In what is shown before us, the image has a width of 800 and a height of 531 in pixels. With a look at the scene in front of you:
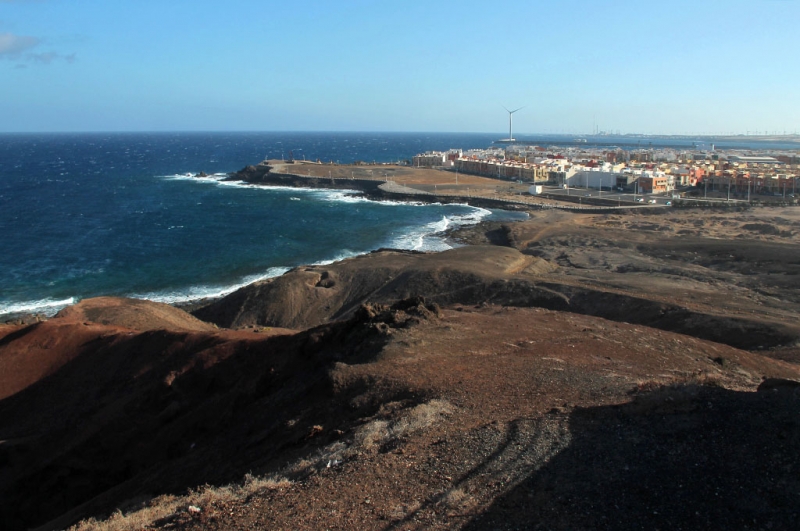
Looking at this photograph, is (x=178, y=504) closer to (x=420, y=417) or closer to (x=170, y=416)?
(x=420, y=417)

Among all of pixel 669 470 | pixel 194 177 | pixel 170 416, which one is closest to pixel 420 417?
pixel 669 470

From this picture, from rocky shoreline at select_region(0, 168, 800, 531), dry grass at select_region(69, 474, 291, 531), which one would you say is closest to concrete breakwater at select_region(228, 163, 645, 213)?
rocky shoreline at select_region(0, 168, 800, 531)

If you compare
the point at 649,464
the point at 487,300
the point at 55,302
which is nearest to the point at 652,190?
the point at 487,300

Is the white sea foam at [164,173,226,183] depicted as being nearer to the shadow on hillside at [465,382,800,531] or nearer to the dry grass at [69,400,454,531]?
the dry grass at [69,400,454,531]

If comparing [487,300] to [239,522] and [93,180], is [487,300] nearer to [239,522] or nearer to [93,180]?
[239,522]

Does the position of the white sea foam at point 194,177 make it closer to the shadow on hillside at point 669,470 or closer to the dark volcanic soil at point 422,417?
the dark volcanic soil at point 422,417
